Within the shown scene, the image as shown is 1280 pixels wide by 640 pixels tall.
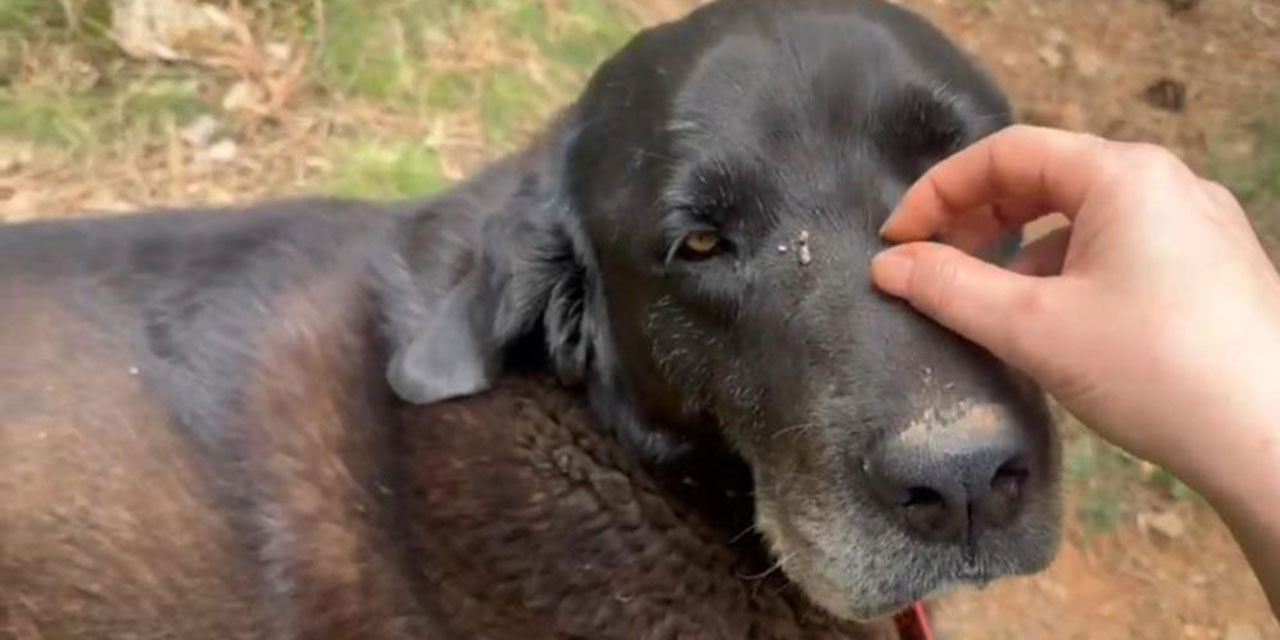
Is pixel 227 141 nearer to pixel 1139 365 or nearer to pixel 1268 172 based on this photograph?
pixel 1268 172

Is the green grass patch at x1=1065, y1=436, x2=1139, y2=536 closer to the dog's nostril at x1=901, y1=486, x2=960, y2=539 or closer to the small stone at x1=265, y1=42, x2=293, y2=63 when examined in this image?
the dog's nostril at x1=901, y1=486, x2=960, y2=539

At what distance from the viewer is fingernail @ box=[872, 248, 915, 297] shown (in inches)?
83.7

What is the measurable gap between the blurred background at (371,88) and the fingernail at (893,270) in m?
2.39

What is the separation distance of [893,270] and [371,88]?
280cm

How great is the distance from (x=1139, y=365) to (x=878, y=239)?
45 cm

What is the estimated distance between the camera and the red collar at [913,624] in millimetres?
2711

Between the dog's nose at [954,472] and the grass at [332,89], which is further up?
the dog's nose at [954,472]

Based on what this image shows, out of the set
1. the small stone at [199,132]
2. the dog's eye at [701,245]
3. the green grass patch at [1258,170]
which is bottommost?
the green grass patch at [1258,170]

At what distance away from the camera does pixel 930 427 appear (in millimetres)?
2062

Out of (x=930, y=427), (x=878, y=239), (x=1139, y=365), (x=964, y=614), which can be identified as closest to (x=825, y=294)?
(x=878, y=239)

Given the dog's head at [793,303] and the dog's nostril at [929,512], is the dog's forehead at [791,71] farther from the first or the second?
the dog's nostril at [929,512]

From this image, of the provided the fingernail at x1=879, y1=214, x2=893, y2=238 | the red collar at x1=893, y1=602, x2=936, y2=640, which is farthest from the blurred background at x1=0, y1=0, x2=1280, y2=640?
the fingernail at x1=879, y1=214, x2=893, y2=238

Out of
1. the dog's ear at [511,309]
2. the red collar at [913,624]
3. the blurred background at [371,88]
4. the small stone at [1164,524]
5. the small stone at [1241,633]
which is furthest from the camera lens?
the blurred background at [371,88]

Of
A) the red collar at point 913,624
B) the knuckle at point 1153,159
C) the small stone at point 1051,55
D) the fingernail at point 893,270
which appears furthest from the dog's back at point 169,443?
the small stone at point 1051,55
